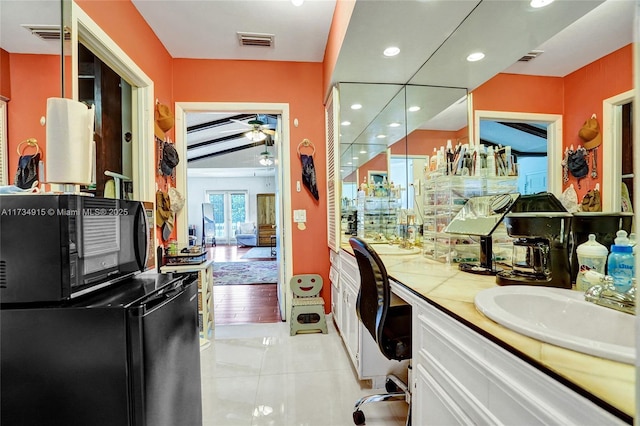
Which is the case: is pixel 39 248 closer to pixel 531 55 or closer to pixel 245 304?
pixel 531 55

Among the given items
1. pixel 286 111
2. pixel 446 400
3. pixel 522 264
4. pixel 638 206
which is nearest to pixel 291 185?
pixel 286 111

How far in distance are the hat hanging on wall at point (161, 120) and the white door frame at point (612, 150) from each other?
114 inches

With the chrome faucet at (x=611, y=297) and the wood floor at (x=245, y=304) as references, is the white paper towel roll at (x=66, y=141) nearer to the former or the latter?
the chrome faucet at (x=611, y=297)

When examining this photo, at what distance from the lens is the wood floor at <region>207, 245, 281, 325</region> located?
3.34 m

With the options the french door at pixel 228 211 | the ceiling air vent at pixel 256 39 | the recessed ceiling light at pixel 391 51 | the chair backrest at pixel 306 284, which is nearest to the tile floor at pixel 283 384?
the chair backrest at pixel 306 284

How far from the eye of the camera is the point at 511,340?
683 mm

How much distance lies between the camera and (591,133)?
42.6 inches

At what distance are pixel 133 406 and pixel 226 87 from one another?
9.50 feet

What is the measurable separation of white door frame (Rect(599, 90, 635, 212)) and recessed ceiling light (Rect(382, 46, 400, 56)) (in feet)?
4.23

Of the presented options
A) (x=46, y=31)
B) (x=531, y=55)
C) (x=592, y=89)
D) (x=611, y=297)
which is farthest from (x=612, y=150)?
(x=46, y=31)

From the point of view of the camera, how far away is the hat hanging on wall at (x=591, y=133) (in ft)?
3.47

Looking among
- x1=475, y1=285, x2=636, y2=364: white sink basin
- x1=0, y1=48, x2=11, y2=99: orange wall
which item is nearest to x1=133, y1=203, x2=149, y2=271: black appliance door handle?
x1=0, y1=48, x2=11, y2=99: orange wall

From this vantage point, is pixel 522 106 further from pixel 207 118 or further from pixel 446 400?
pixel 207 118

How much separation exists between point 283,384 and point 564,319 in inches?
68.7
